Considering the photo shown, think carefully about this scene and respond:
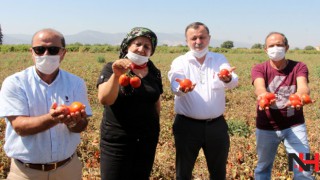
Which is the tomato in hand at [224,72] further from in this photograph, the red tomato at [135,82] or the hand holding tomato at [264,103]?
the red tomato at [135,82]

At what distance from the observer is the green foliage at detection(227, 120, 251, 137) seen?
18.6ft

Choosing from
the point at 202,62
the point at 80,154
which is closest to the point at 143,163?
the point at 202,62

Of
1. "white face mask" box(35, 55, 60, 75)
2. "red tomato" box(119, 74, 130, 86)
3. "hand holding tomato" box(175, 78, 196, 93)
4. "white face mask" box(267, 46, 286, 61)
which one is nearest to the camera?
"white face mask" box(35, 55, 60, 75)

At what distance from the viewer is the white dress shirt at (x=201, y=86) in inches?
119

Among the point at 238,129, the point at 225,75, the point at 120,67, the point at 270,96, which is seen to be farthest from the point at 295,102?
the point at 238,129

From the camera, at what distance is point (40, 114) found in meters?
2.28

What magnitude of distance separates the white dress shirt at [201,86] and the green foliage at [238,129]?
2.69 meters

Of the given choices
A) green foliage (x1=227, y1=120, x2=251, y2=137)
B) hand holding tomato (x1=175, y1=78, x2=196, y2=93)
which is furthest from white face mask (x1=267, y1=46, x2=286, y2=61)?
green foliage (x1=227, y1=120, x2=251, y2=137)

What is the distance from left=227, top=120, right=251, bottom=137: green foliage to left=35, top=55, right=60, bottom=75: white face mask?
393 centimetres

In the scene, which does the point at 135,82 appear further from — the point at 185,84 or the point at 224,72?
the point at 224,72

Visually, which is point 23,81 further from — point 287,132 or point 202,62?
point 287,132

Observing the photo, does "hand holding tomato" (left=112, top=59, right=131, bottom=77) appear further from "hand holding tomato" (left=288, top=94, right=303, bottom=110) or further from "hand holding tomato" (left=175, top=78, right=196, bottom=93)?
"hand holding tomato" (left=288, top=94, right=303, bottom=110)

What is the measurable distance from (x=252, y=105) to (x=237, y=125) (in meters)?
2.33

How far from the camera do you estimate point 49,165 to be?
2.33m
